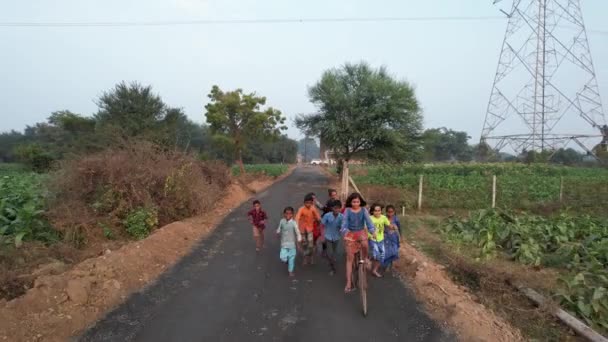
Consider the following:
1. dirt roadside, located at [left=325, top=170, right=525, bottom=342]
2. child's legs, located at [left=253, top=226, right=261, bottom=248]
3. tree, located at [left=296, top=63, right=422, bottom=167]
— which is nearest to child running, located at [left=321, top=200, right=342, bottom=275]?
dirt roadside, located at [left=325, top=170, right=525, bottom=342]

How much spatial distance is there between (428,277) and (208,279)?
3914 millimetres

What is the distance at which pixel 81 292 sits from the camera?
5.60m

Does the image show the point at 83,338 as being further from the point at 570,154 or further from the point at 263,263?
the point at 570,154

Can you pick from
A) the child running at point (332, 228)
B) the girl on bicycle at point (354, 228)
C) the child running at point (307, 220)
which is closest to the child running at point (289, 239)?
the child running at point (307, 220)

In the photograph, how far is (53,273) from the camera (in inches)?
257

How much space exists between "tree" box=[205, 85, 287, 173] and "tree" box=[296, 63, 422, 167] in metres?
6.54

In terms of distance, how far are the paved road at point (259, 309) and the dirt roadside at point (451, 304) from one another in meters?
0.24

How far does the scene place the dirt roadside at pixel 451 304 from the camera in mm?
4781

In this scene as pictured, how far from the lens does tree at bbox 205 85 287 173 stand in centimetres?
3053

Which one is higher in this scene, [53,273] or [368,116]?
[368,116]

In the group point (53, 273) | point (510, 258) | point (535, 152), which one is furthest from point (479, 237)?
point (535, 152)

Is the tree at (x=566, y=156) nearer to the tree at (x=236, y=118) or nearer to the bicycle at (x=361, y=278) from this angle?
the tree at (x=236, y=118)

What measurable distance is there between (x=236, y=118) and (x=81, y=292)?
27053 millimetres

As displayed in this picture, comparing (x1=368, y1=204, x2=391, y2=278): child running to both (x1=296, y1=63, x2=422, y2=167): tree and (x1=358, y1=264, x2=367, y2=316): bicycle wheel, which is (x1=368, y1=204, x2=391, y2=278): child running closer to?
(x1=358, y1=264, x2=367, y2=316): bicycle wheel
